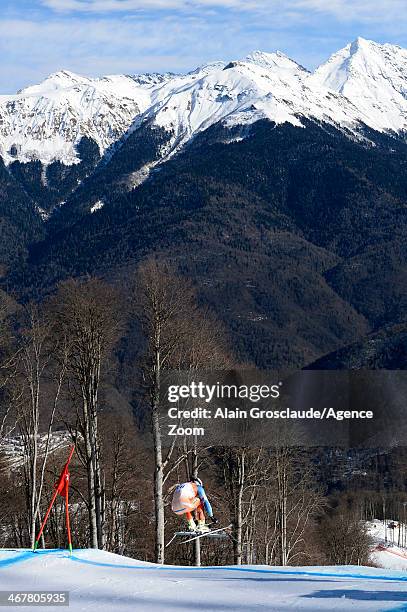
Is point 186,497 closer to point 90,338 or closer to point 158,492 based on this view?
point 158,492

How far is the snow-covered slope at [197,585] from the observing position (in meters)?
15.3

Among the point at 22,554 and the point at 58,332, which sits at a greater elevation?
the point at 58,332

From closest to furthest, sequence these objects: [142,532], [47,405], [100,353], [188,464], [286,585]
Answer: [286,585]
[100,353]
[188,464]
[142,532]
[47,405]

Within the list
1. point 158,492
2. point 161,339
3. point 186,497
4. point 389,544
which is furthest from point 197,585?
point 389,544

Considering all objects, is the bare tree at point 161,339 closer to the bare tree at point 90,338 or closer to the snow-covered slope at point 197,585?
the bare tree at point 90,338

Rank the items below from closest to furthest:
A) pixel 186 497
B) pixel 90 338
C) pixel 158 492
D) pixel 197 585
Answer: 1. pixel 197 585
2. pixel 186 497
3. pixel 158 492
4. pixel 90 338

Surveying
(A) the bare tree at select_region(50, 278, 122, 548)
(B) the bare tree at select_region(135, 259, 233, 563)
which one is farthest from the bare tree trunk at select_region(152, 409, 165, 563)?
(A) the bare tree at select_region(50, 278, 122, 548)

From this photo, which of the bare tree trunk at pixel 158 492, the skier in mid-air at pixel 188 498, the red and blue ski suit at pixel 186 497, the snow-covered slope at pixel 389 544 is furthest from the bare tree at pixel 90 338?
the snow-covered slope at pixel 389 544

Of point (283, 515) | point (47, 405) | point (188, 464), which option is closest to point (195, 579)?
point (188, 464)

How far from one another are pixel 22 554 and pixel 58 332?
41.4ft

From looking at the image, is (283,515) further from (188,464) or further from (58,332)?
(58,332)

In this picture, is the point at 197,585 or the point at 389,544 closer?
the point at 197,585

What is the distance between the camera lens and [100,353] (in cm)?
3231

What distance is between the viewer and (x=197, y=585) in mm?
17281
